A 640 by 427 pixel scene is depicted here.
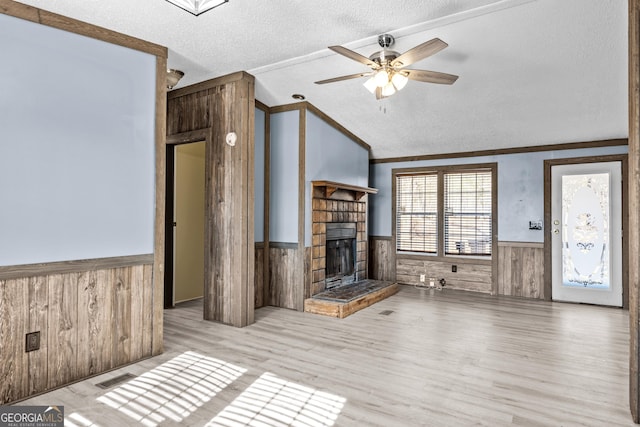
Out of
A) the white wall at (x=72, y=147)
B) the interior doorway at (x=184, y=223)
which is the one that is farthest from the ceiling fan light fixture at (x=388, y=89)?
the interior doorway at (x=184, y=223)

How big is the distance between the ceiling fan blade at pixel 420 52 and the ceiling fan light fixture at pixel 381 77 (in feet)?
0.31

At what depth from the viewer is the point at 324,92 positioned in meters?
4.62

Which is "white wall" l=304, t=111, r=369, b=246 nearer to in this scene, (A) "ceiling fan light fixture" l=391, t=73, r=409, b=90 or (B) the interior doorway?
(B) the interior doorway

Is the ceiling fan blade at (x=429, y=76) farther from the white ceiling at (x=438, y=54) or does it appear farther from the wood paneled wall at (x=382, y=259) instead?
the wood paneled wall at (x=382, y=259)

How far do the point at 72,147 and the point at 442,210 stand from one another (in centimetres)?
562

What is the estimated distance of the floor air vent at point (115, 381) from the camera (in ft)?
8.63

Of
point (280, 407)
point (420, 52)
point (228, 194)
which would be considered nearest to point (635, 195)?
point (420, 52)

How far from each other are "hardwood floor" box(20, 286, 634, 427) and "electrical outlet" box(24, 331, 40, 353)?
34cm

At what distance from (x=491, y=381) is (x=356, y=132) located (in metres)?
4.27

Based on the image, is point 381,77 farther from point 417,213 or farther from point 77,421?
point 417,213

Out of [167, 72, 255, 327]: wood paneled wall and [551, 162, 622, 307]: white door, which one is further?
[551, 162, 622, 307]: white door

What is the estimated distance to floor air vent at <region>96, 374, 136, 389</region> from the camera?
2.63 meters

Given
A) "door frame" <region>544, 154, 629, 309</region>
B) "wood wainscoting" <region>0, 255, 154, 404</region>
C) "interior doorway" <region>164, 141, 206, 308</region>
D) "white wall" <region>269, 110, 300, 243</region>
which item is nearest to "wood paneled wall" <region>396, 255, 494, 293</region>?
"door frame" <region>544, 154, 629, 309</region>

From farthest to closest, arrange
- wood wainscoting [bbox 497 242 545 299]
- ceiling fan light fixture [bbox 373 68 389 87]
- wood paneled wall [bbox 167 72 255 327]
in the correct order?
wood wainscoting [bbox 497 242 545 299] → wood paneled wall [bbox 167 72 255 327] → ceiling fan light fixture [bbox 373 68 389 87]
